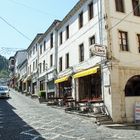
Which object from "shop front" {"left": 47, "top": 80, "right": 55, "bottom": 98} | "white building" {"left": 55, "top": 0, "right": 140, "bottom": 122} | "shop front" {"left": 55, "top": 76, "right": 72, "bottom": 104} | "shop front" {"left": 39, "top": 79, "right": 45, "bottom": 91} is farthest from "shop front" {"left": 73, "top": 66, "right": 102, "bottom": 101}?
"shop front" {"left": 39, "top": 79, "right": 45, "bottom": 91}

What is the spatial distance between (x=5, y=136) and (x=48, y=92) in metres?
20.4

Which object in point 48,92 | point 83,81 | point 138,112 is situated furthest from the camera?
point 48,92

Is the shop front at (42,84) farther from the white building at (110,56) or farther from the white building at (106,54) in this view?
the white building at (110,56)

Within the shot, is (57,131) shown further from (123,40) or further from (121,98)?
(123,40)

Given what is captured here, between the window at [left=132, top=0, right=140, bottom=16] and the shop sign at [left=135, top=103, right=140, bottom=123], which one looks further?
the window at [left=132, top=0, right=140, bottom=16]

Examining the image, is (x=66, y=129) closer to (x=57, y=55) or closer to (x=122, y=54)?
(x=122, y=54)

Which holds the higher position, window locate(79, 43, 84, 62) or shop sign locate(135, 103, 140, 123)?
window locate(79, 43, 84, 62)

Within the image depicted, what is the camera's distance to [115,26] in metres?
18.2

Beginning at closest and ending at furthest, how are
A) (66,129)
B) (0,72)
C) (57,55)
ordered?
(66,129) → (57,55) → (0,72)

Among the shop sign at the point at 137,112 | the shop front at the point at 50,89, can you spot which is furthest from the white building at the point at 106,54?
the shop front at the point at 50,89

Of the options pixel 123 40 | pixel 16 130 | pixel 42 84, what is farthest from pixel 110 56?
pixel 42 84

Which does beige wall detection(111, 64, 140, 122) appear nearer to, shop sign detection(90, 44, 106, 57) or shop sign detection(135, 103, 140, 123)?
shop sign detection(135, 103, 140, 123)

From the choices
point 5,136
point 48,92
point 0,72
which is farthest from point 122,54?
point 0,72

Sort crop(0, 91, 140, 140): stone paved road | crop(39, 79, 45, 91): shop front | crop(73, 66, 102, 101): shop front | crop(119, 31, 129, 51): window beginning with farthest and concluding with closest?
crop(39, 79, 45, 91): shop front < crop(73, 66, 102, 101): shop front < crop(119, 31, 129, 51): window < crop(0, 91, 140, 140): stone paved road
